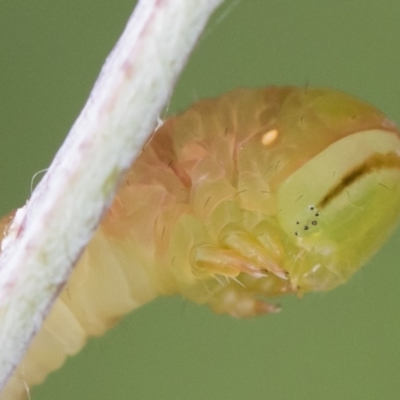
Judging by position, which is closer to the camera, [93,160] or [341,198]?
[93,160]

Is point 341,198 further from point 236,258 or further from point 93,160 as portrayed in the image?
point 93,160

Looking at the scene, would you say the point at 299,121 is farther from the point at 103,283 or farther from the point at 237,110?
the point at 103,283

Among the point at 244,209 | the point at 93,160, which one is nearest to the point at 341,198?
the point at 244,209

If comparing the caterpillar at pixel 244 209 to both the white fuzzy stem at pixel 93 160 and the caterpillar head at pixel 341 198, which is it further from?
the white fuzzy stem at pixel 93 160

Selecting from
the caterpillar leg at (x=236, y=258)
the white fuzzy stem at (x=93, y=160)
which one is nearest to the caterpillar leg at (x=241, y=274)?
the caterpillar leg at (x=236, y=258)

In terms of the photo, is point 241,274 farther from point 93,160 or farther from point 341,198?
point 93,160

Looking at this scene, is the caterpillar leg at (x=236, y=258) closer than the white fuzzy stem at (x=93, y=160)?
No
